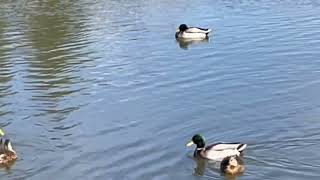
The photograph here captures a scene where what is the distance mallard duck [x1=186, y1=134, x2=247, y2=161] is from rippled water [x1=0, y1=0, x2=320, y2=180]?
7.6 inches

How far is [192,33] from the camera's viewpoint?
86.1 ft

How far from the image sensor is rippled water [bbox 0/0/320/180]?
13.6 metres

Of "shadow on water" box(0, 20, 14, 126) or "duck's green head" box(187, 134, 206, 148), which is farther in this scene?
"shadow on water" box(0, 20, 14, 126)

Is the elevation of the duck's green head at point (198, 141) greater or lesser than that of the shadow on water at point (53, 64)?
greater

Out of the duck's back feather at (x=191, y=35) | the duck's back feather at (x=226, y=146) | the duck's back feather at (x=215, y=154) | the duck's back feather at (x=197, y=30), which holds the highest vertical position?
the duck's back feather at (x=226, y=146)

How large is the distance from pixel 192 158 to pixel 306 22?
1468cm

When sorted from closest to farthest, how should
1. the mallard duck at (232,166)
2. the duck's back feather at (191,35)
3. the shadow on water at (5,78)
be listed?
the mallard duck at (232,166), the shadow on water at (5,78), the duck's back feather at (191,35)

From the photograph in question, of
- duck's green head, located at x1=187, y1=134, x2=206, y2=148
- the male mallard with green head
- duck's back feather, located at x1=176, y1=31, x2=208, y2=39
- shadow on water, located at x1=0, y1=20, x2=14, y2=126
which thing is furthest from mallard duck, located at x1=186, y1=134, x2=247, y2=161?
duck's back feather, located at x1=176, y1=31, x2=208, y2=39

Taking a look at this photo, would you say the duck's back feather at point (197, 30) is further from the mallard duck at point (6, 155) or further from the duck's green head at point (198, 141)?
the mallard duck at point (6, 155)

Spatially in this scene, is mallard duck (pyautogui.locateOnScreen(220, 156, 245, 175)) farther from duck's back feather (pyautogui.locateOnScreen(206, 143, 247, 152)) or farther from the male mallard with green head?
the male mallard with green head

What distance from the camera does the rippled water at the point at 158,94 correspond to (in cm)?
1362

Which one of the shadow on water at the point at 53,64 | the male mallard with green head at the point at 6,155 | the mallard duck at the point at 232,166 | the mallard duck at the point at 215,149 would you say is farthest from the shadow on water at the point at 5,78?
the mallard duck at the point at 232,166

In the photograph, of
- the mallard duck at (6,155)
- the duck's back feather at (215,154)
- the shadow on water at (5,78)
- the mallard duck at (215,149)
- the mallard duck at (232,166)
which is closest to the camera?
the mallard duck at (232,166)

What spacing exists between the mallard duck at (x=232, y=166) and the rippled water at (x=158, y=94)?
0.18 meters
